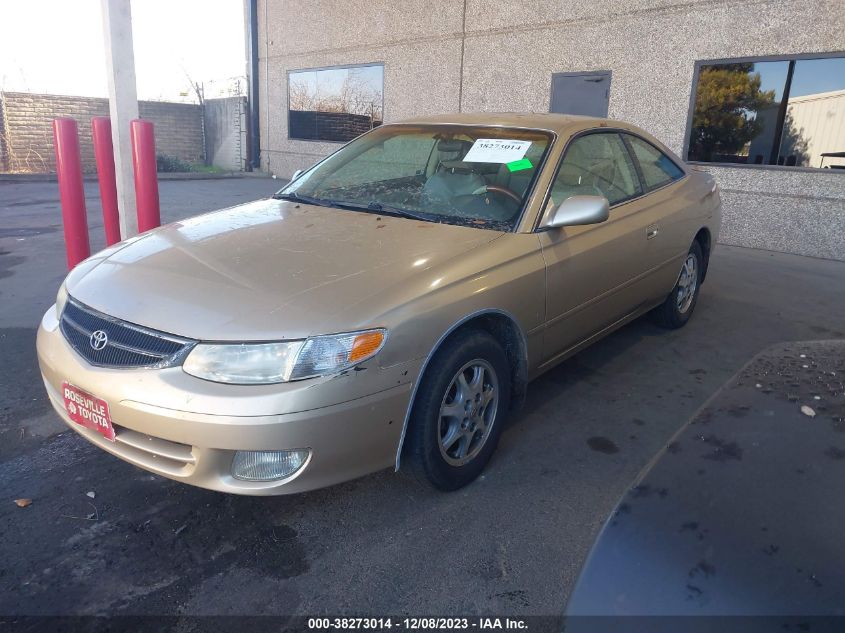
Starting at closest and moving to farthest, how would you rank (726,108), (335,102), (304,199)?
(304,199), (726,108), (335,102)

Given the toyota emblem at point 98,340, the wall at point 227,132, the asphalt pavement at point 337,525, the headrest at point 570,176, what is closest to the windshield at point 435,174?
the headrest at point 570,176

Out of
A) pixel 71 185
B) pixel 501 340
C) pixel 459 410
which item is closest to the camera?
pixel 459 410

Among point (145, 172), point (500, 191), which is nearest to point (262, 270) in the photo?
point (500, 191)

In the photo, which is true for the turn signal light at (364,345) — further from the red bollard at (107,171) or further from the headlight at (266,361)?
the red bollard at (107,171)

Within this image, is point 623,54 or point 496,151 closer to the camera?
point 496,151

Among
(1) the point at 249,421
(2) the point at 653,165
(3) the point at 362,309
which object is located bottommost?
(1) the point at 249,421

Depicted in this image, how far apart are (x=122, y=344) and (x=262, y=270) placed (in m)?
0.61

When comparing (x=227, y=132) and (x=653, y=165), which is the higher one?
(x=653, y=165)

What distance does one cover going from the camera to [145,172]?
4.93 meters

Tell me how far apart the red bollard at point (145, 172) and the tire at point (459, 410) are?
3094 millimetres

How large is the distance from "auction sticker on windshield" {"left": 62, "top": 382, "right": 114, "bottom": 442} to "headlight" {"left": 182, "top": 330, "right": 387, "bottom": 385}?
1.38 ft

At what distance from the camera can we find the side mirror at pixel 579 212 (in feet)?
10.7

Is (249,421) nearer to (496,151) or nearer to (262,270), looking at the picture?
(262,270)

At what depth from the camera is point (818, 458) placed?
3.26m
